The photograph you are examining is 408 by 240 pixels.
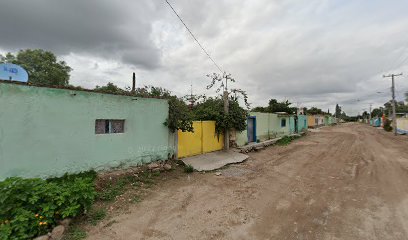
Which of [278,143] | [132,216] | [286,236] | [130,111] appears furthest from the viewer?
[278,143]

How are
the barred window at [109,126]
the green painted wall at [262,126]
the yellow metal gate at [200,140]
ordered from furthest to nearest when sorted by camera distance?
the green painted wall at [262,126] → the yellow metal gate at [200,140] → the barred window at [109,126]

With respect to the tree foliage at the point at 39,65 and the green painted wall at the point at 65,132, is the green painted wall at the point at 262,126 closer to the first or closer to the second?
the green painted wall at the point at 65,132

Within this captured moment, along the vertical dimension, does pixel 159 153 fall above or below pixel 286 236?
above

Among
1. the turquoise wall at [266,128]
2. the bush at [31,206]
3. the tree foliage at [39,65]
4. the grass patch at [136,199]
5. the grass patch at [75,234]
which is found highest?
the tree foliage at [39,65]

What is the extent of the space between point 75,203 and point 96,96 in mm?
3886

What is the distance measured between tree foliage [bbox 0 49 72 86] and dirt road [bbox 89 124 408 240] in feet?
84.6

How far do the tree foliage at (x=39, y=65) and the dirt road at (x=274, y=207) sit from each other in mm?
25777

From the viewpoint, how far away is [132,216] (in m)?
4.81

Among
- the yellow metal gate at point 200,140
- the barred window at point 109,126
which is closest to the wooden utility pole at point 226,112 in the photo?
the yellow metal gate at point 200,140

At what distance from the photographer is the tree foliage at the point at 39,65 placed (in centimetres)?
2497

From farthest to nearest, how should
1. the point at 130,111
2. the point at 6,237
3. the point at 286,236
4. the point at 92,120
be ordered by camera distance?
the point at 130,111, the point at 92,120, the point at 286,236, the point at 6,237

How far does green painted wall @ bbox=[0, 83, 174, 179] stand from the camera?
17.3 ft

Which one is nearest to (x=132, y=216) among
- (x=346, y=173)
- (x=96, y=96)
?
(x=96, y=96)

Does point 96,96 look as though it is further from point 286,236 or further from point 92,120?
point 286,236
